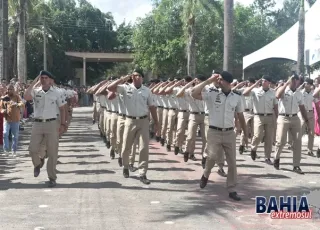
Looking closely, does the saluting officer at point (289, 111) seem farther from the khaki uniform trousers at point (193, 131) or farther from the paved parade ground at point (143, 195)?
the khaki uniform trousers at point (193, 131)

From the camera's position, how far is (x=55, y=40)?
52594 mm

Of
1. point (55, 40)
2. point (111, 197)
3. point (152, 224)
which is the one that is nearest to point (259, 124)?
point (111, 197)

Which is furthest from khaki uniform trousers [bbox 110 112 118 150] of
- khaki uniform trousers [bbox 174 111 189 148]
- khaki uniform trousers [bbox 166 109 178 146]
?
khaki uniform trousers [bbox 166 109 178 146]

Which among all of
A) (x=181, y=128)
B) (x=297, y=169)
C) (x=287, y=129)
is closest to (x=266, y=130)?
(x=287, y=129)

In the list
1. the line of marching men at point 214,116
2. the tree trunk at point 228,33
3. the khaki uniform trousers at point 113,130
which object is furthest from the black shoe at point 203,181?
the tree trunk at point 228,33

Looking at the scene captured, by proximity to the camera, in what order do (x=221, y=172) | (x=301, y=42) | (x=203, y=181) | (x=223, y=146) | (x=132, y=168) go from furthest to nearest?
(x=301, y=42)
(x=132, y=168)
(x=221, y=172)
(x=203, y=181)
(x=223, y=146)

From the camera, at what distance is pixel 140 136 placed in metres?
9.75

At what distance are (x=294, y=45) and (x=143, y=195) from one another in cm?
1657

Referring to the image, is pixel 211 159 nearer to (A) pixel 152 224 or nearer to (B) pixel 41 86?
(A) pixel 152 224

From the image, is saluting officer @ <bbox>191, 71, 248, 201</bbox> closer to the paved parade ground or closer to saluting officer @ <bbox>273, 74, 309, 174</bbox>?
the paved parade ground

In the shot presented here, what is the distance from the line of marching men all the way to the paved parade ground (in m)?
0.36

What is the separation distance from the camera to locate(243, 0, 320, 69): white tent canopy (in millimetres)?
21344

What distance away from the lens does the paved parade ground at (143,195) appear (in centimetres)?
691

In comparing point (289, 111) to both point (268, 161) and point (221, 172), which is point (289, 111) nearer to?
point (268, 161)
